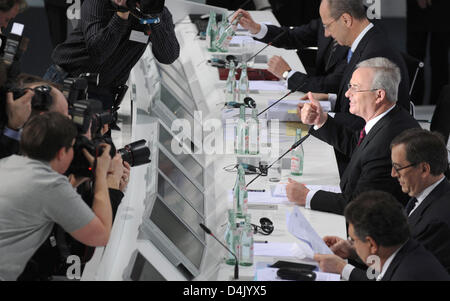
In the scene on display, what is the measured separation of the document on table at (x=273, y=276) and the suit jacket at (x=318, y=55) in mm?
2422

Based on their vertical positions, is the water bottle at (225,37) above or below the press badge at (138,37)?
below

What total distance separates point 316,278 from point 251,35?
384 cm

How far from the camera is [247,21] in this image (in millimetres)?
5953

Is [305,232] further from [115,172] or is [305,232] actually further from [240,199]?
[115,172]

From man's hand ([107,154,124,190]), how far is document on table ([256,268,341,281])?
0.78 m

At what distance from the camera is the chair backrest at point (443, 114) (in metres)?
4.29

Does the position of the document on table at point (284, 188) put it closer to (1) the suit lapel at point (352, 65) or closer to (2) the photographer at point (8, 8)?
(1) the suit lapel at point (352, 65)

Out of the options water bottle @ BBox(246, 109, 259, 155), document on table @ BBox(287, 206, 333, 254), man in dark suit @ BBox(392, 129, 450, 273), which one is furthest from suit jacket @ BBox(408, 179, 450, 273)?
water bottle @ BBox(246, 109, 259, 155)

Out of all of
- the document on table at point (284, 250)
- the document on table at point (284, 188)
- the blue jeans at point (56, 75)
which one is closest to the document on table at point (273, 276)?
the document on table at point (284, 250)

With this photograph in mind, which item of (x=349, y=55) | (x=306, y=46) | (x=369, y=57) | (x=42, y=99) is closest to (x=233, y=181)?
(x=42, y=99)

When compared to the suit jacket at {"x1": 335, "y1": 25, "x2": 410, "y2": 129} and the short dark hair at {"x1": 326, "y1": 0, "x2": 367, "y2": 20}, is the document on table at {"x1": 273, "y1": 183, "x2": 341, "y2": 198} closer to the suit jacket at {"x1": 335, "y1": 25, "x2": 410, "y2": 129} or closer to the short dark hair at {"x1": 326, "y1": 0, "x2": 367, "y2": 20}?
the suit jacket at {"x1": 335, "y1": 25, "x2": 410, "y2": 129}

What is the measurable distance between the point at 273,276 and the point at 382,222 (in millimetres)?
479
